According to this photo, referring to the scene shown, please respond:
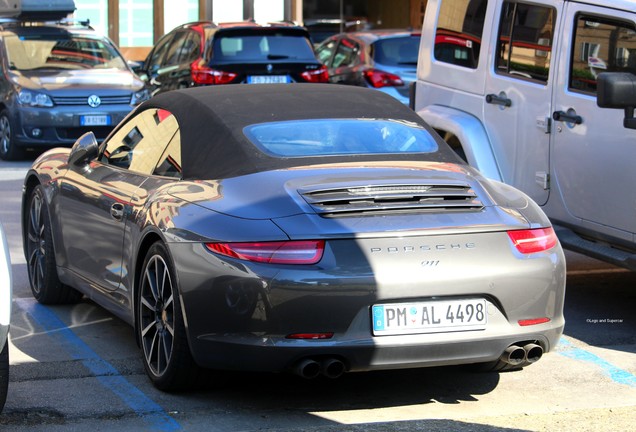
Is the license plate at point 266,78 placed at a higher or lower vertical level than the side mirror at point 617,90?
lower

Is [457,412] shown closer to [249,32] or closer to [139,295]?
[139,295]

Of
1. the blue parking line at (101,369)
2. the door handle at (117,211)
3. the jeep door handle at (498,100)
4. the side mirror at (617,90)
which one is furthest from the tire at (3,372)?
the jeep door handle at (498,100)

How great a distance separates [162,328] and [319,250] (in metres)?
1.01

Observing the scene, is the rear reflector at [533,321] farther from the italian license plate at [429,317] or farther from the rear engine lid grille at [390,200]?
the rear engine lid grille at [390,200]

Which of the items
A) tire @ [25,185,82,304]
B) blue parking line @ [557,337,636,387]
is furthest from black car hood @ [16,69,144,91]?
blue parking line @ [557,337,636,387]

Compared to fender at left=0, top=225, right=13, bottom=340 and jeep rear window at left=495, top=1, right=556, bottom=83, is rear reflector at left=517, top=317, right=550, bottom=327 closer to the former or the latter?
fender at left=0, top=225, right=13, bottom=340

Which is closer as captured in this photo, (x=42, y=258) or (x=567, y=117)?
(x=567, y=117)

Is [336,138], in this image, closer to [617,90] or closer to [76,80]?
[617,90]

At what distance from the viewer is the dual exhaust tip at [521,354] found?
5648 millimetres

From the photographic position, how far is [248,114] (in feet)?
21.2

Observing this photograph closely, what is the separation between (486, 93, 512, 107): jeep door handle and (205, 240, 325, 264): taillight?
334 cm

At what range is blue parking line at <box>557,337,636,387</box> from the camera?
6.33 metres

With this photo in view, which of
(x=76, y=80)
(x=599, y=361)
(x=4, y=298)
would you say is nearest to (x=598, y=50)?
(x=599, y=361)

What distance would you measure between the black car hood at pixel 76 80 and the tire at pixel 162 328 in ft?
33.3
